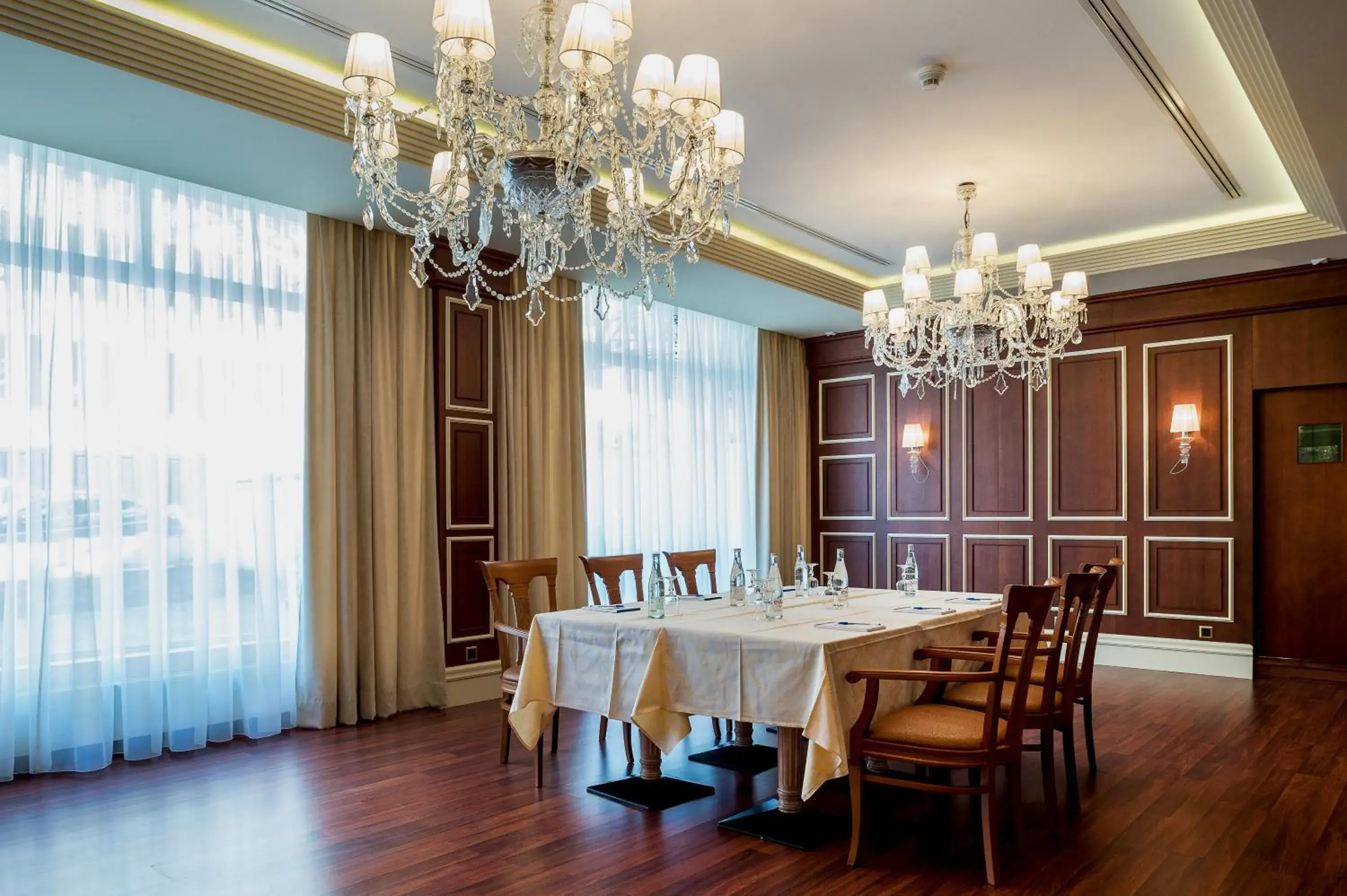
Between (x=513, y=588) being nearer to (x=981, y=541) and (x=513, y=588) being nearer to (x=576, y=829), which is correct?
(x=576, y=829)

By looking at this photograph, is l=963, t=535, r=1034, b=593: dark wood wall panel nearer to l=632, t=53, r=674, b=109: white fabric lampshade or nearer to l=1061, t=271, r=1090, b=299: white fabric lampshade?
l=1061, t=271, r=1090, b=299: white fabric lampshade

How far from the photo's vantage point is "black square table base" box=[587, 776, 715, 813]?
12.7ft

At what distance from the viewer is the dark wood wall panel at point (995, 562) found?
8.11 m

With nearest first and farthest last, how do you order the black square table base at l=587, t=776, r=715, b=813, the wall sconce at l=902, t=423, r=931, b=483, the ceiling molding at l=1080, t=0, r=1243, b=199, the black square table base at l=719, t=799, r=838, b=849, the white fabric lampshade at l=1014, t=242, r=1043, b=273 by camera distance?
the black square table base at l=719, t=799, r=838, b=849
the ceiling molding at l=1080, t=0, r=1243, b=199
the black square table base at l=587, t=776, r=715, b=813
the white fabric lampshade at l=1014, t=242, r=1043, b=273
the wall sconce at l=902, t=423, r=931, b=483

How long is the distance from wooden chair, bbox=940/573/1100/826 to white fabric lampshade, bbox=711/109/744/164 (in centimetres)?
203

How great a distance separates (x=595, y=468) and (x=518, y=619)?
2.83 metres

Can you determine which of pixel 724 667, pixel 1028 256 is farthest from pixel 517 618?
pixel 1028 256

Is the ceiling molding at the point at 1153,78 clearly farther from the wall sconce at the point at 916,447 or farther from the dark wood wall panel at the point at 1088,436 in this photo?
the wall sconce at the point at 916,447

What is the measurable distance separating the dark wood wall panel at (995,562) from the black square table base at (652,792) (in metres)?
4.86

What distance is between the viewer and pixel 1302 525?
6.96 meters

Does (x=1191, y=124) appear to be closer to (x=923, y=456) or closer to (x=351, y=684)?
(x=923, y=456)

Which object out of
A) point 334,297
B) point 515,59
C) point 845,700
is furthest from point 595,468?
point 845,700

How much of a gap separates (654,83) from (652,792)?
111 inches

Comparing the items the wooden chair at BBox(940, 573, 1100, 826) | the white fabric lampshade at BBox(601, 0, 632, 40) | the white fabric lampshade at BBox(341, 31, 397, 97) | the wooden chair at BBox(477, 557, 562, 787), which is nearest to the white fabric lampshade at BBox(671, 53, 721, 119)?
the white fabric lampshade at BBox(601, 0, 632, 40)
